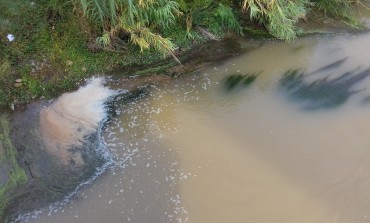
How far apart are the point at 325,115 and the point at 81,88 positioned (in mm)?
2466

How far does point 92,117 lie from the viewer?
3939 millimetres

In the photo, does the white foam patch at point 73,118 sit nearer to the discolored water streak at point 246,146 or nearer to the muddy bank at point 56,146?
the muddy bank at point 56,146

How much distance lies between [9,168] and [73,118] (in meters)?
0.73

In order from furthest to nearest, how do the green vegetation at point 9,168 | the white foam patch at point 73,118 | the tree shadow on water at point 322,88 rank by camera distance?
the tree shadow on water at point 322,88
the white foam patch at point 73,118
the green vegetation at point 9,168

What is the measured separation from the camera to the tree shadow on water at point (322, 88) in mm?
4250

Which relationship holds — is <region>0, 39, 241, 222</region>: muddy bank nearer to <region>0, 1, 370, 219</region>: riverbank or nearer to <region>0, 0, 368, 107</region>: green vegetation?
<region>0, 1, 370, 219</region>: riverbank

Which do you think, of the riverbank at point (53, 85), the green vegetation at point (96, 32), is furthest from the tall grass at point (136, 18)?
the riverbank at point (53, 85)

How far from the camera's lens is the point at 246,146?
12.6ft

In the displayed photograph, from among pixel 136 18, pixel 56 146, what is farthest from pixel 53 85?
pixel 136 18

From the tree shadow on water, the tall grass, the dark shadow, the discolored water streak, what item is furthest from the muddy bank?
the tree shadow on water

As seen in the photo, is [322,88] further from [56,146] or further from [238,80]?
[56,146]

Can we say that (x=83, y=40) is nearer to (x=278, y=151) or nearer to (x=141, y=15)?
(x=141, y=15)

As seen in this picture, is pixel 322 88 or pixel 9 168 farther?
pixel 322 88

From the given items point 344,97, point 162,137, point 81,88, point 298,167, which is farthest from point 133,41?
point 344,97
